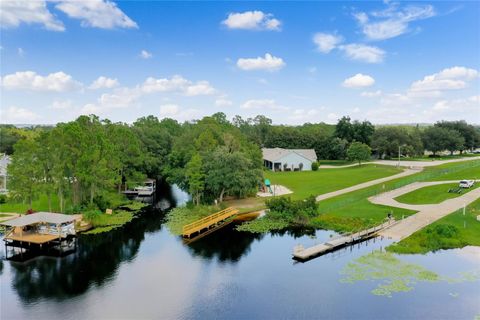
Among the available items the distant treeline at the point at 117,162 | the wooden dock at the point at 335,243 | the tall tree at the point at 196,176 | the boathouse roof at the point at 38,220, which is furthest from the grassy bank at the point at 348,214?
the boathouse roof at the point at 38,220

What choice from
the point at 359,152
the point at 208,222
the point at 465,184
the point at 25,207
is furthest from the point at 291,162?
the point at 25,207

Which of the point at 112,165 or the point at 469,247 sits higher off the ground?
the point at 112,165

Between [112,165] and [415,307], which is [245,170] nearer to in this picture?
[112,165]

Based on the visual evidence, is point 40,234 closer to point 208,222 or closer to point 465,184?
point 208,222

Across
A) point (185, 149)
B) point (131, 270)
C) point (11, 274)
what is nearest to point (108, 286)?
point (131, 270)

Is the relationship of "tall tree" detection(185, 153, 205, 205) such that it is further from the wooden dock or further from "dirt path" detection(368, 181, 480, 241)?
"dirt path" detection(368, 181, 480, 241)

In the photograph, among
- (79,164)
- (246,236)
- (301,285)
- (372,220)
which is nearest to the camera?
(301,285)

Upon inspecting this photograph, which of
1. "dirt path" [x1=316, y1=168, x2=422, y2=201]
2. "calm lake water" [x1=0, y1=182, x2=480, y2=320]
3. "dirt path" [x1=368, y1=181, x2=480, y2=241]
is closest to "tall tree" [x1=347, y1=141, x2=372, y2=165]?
"dirt path" [x1=316, y1=168, x2=422, y2=201]

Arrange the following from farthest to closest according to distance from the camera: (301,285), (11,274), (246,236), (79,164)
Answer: (79,164) → (246,236) → (11,274) → (301,285)
